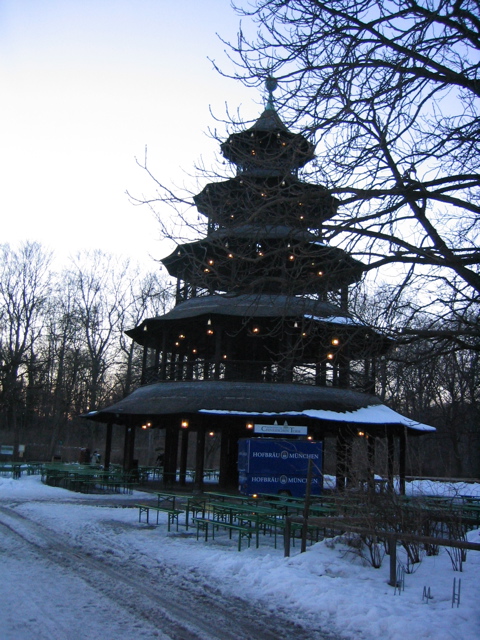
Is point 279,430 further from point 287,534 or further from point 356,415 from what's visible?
point 287,534

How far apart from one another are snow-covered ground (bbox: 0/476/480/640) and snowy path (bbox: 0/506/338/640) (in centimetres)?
2

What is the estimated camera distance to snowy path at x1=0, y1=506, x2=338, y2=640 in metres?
6.24

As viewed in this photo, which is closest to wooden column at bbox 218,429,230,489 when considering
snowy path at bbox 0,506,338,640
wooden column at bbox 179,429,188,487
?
wooden column at bbox 179,429,188,487

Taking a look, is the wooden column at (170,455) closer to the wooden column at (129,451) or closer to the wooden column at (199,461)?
the wooden column at (129,451)

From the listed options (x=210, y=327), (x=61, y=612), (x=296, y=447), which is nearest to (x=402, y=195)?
(x=61, y=612)

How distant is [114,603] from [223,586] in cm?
174

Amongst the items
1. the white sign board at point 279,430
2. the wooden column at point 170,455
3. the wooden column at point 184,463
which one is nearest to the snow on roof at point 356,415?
the white sign board at point 279,430

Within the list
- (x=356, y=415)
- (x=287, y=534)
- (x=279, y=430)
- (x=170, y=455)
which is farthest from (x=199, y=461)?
(x=287, y=534)

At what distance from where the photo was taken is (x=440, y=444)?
4131cm

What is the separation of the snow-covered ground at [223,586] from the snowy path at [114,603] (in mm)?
21

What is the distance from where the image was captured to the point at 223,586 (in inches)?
329

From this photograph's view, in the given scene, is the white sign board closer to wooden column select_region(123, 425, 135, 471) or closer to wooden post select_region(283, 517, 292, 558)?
wooden post select_region(283, 517, 292, 558)

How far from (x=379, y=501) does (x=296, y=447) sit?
7.95 m

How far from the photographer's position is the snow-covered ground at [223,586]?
20.7ft
